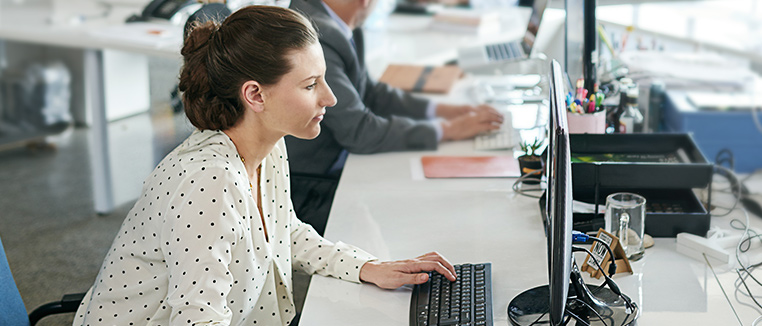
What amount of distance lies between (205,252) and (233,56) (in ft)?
1.00

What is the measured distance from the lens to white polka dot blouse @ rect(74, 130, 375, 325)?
113 centimetres

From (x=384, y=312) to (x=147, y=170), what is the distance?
2.74 m

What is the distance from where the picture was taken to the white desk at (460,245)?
1250 millimetres

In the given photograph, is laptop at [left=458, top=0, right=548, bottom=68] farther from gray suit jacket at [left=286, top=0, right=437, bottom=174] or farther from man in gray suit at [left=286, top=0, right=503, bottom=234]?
gray suit jacket at [left=286, top=0, right=437, bottom=174]

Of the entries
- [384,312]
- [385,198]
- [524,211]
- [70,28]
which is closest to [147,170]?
[70,28]

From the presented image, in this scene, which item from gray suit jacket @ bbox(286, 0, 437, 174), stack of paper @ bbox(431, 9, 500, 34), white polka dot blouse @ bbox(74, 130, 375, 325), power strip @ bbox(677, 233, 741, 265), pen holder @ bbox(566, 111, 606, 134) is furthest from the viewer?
stack of paper @ bbox(431, 9, 500, 34)

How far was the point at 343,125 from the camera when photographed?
2.05 m

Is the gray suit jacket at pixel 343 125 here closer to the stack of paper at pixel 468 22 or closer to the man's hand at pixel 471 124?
the man's hand at pixel 471 124

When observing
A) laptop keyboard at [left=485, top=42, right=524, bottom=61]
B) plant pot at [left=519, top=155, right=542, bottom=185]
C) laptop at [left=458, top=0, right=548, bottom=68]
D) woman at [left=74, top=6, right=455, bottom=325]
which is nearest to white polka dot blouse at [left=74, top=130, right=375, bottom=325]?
woman at [left=74, top=6, right=455, bottom=325]

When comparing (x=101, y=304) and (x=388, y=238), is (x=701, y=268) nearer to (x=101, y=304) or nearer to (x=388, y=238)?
(x=388, y=238)

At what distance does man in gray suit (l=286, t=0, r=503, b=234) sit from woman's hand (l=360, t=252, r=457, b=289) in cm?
72

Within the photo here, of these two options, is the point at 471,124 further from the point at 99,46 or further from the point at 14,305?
the point at 99,46

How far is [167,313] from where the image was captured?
124 centimetres

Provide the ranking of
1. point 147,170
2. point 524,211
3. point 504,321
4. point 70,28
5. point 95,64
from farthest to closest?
point 147,170 → point 70,28 → point 95,64 → point 524,211 → point 504,321
